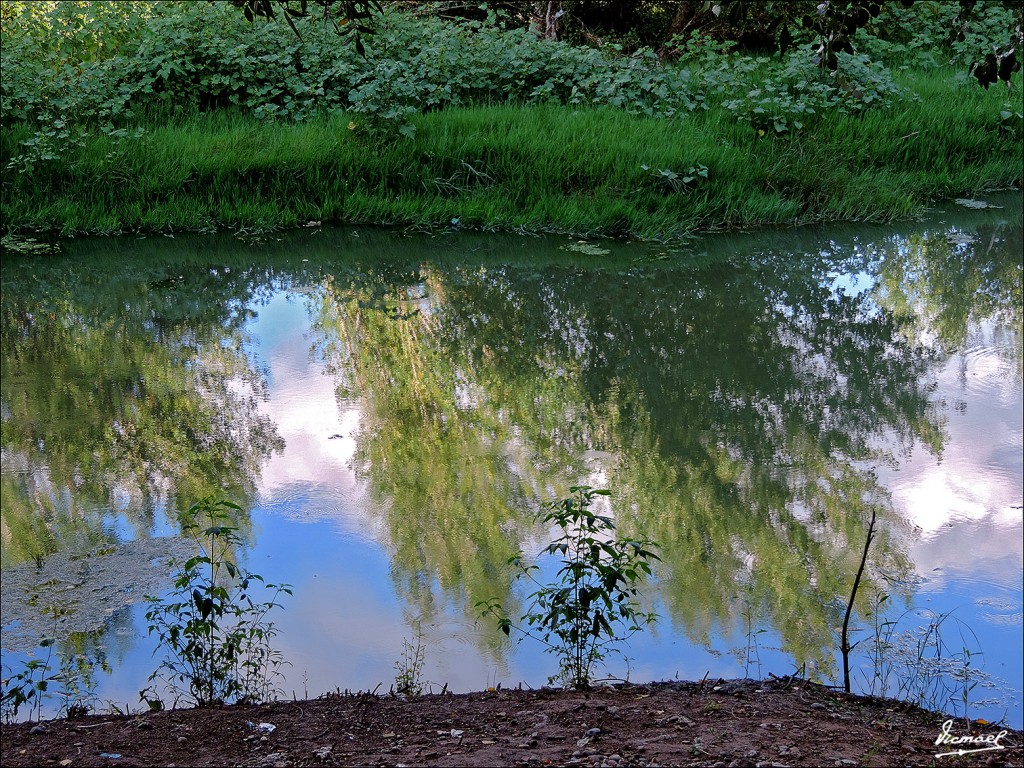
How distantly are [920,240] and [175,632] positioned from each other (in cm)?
693

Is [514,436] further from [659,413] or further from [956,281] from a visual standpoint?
[956,281]

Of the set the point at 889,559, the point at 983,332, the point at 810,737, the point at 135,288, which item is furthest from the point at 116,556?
the point at 983,332

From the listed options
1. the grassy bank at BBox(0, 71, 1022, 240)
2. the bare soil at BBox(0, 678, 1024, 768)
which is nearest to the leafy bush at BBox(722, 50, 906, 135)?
the grassy bank at BBox(0, 71, 1022, 240)

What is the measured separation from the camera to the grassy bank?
8.51 metres

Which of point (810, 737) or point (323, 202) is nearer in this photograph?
point (810, 737)

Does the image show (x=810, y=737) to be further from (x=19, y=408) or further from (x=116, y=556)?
(x=19, y=408)

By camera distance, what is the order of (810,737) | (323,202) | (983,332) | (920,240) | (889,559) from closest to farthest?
(810,737), (889,559), (983,332), (920,240), (323,202)

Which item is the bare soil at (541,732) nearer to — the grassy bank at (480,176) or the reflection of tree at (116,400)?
the reflection of tree at (116,400)

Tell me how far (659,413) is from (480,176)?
14.4ft

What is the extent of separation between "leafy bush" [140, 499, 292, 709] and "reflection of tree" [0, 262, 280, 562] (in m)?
0.81

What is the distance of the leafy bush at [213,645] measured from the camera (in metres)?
3.08

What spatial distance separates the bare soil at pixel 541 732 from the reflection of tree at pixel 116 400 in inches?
55.8

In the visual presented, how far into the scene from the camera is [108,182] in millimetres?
8602

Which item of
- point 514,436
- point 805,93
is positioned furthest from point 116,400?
point 805,93
